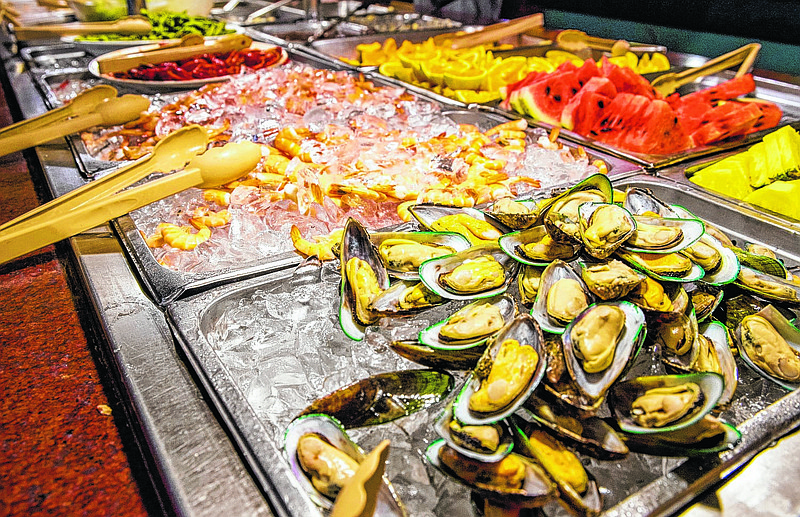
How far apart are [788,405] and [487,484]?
54cm

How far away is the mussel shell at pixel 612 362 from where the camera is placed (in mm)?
749

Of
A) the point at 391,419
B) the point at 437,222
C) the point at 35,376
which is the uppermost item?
the point at 437,222

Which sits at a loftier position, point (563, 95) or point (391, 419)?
point (563, 95)

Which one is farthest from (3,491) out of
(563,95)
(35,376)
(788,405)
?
(563,95)

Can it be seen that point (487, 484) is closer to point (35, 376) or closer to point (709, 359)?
point (709, 359)

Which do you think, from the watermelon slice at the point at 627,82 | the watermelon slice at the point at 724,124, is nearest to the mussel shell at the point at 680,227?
the watermelon slice at the point at 724,124

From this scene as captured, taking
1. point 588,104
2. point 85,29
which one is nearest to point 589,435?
point 588,104

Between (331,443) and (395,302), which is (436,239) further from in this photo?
(331,443)

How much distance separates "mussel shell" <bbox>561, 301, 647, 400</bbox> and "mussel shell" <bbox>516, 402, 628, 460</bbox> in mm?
43

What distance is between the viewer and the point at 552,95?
7.37 feet

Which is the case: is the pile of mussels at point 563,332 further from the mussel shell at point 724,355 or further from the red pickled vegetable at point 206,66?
the red pickled vegetable at point 206,66

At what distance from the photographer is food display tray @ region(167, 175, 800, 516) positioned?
0.72 metres

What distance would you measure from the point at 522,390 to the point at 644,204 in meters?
0.74

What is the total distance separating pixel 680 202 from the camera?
1.65 meters
